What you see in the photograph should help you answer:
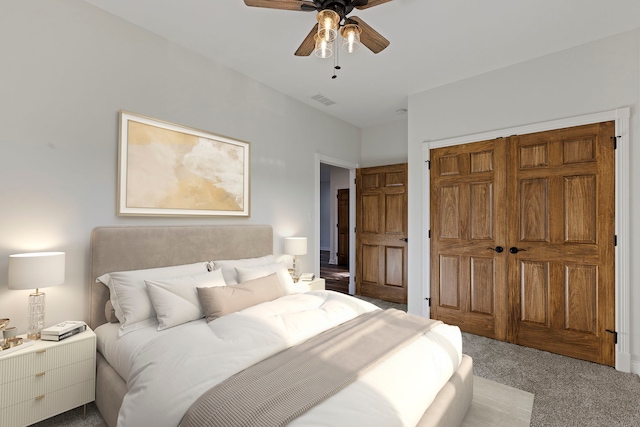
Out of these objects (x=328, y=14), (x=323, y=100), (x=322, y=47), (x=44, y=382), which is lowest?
(x=44, y=382)

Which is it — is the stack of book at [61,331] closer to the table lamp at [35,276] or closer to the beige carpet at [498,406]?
the table lamp at [35,276]

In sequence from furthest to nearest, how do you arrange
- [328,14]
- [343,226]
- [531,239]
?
[343,226] → [531,239] → [328,14]

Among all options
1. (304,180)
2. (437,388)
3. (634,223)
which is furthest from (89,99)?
(634,223)

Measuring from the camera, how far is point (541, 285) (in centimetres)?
305

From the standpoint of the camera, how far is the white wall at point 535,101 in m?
2.62

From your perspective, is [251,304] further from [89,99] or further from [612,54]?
[612,54]

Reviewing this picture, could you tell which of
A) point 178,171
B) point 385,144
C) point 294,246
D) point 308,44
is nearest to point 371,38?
point 308,44

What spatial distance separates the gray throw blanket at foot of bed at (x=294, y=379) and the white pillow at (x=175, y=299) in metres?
0.91

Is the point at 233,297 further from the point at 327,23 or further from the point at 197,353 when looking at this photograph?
the point at 327,23

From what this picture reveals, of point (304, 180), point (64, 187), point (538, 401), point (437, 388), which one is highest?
point (304, 180)

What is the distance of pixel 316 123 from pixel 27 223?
3.36 m

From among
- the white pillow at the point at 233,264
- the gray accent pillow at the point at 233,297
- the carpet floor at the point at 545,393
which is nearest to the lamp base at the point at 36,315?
the carpet floor at the point at 545,393

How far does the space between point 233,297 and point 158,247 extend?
903 millimetres

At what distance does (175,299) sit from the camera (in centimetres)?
217
